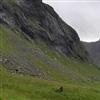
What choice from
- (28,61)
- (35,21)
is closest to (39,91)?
(28,61)

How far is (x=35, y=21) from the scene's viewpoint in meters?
177

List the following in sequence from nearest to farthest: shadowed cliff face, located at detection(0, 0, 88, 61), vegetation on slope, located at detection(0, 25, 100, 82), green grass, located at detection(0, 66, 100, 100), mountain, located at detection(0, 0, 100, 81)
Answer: green grass, located at detection(0, 66, 100, 100), vegetation on slope, located at detection(0, 25, 100, 82), mountain, located at detection(0, 0, 100, 81), shadowed cliff face, located at detection(0, 0, 88, 61)

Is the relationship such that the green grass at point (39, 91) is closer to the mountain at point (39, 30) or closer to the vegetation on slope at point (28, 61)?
the vegetation on slope at point (28, 61)

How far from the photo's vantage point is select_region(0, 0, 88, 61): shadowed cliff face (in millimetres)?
143800

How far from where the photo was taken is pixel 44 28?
182 m

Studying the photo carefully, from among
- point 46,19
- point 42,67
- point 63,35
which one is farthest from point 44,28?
point 42,67

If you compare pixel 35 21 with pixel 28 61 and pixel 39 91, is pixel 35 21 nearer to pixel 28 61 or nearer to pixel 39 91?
pixel 28 61

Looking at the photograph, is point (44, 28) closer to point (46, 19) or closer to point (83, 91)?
point (46, 19)

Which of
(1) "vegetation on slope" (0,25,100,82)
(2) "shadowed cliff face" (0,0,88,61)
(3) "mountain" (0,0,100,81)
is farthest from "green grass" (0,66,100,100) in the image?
(2) "shadowed cliff face" (0,0,88,61)

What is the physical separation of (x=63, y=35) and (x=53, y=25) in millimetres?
12980

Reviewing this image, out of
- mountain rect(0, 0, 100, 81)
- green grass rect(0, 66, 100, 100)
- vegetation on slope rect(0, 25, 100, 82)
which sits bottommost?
green grass rect(0, 66, 100, 100)

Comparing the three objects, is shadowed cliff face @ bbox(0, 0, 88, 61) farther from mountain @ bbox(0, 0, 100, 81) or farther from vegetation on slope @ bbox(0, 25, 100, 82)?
vegetation on slope @ bbox(0, 25, 100, 82)

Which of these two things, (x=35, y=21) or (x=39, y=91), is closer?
(x=39, y=91)

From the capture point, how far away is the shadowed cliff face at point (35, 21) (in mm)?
143800
